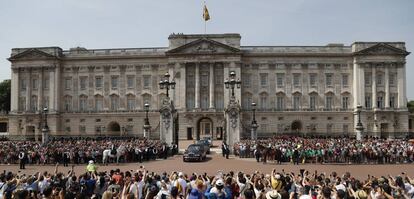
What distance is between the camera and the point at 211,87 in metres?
68.6

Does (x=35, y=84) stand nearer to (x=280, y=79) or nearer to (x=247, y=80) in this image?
(x=247, y=80)

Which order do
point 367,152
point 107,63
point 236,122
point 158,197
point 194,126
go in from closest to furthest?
point 158,197, point 367,152, point 236,122, point 194,126, point 107,63

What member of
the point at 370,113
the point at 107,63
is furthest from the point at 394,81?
the point at 107,63

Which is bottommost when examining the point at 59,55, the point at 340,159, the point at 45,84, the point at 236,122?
the point at 340,159

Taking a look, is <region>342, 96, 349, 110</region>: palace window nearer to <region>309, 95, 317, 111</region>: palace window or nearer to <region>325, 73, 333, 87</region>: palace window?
<region>325, 73, 333, 87</region>: palace window

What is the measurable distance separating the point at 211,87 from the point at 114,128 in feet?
65.8

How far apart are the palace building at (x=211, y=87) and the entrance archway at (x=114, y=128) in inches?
7.2

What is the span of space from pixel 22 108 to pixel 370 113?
63.6 m

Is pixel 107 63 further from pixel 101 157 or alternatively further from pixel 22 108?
pixel 101 157

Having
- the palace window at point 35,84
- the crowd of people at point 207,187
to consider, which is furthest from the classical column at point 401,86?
the palace window at point 35,84

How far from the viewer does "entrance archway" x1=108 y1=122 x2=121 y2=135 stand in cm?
7162

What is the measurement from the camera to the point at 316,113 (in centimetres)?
6969

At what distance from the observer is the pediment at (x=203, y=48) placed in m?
68.4

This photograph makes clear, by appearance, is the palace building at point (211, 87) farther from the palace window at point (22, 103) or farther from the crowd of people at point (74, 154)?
the crowd of people at point (74, 154)
